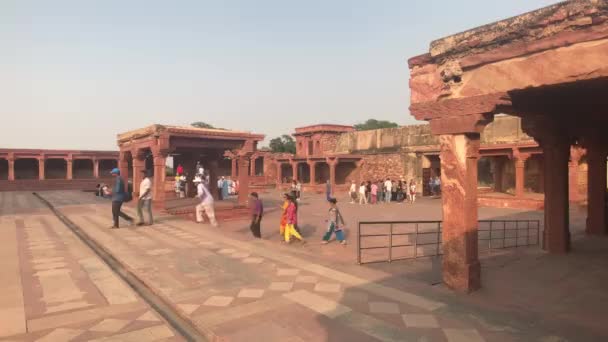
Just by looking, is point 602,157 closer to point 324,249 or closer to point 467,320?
point 324,249

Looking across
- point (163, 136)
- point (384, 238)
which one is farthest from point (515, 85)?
point (163, 136)

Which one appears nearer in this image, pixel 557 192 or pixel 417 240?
pixel 557 192

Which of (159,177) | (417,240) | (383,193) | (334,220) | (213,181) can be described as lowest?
(417,240)

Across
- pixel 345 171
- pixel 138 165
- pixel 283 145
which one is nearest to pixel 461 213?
pixel 138 165

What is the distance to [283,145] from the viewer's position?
57000 millimetres

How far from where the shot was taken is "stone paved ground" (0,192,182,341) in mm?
3854

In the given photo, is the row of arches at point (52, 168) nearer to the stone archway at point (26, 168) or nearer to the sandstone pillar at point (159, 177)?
the stone archway at point (26, 168)

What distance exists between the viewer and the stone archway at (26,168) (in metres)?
34.0

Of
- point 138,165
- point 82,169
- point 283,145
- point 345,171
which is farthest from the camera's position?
point 283,145

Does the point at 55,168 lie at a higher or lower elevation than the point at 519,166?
higher

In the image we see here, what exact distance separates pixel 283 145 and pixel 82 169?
27.0 metres

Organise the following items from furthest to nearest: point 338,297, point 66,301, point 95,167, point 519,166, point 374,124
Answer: point 374,124
point 95,167
point 519,166
point 338,297
point 66,301

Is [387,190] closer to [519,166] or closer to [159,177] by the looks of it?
[519,166]

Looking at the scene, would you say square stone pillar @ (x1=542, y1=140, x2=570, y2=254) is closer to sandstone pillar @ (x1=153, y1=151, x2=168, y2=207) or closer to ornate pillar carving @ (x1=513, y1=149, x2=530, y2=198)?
sandstone pillar @ (x1=153, y1=151, x2=168, y2=207)
